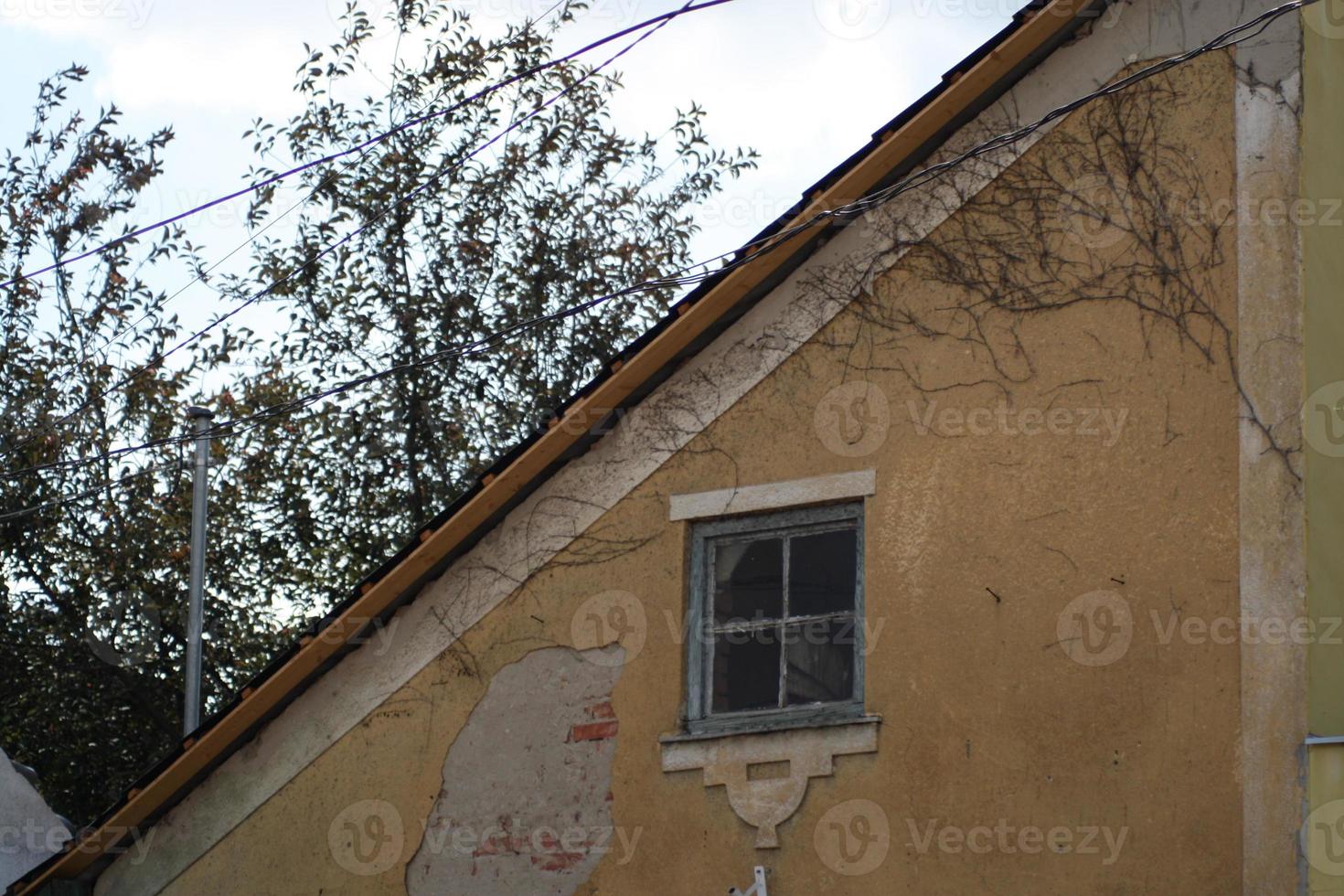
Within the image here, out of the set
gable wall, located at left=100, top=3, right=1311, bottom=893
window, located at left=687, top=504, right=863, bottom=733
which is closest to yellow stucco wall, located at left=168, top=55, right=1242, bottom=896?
gable wall, located at left=100, top=3, right=1311, bottom=893

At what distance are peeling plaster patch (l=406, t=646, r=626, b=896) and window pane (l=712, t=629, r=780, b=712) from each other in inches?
23.2

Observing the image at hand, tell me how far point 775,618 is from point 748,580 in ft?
1.08

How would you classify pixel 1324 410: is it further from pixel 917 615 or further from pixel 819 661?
pixel 819 661

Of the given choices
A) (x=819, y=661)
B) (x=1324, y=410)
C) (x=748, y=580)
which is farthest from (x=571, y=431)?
(x=1324, y=410)

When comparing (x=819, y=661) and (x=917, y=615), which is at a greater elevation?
(x=917, y=615)

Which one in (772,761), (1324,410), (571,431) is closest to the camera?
(1324,410)

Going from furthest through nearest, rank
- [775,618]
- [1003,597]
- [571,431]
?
[571,431] < [775,618] < [1003,597]

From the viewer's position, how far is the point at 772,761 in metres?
9.08

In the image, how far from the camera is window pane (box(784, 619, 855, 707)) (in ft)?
30.5

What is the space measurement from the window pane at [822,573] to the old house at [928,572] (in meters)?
0.02

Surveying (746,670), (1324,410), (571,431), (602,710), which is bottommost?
(602,710)

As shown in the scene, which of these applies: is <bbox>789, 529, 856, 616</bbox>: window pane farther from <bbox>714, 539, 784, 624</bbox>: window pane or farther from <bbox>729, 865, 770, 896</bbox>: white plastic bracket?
<bbox>729, 865, 770, 896</bbox>: white plastic bracket

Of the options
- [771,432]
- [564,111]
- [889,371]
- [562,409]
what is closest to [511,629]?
[562,409]

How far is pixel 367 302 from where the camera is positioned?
2212 centimetres
